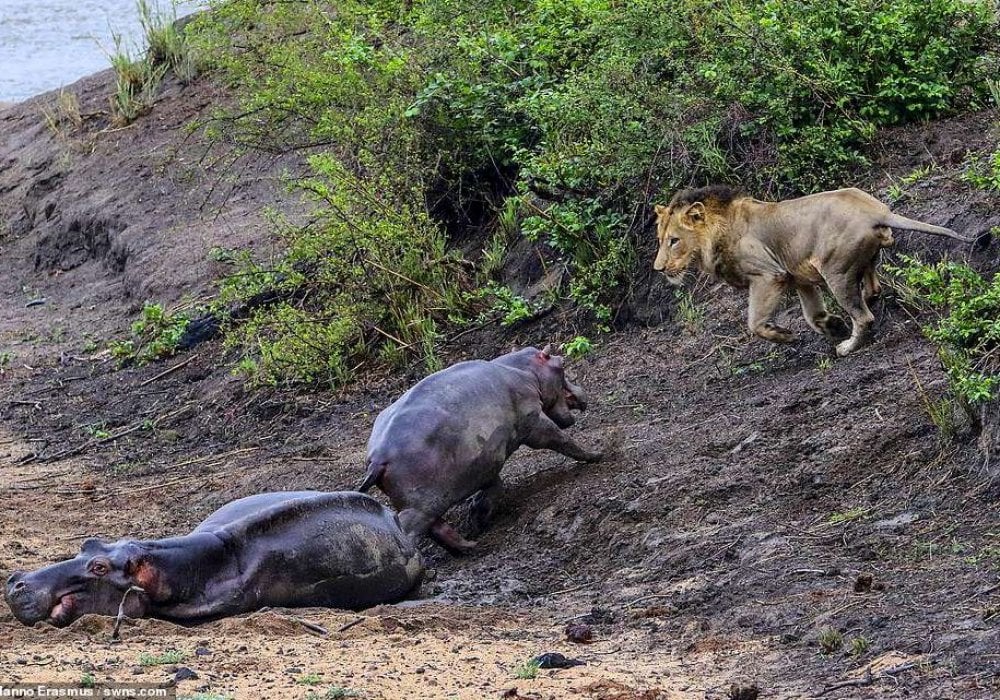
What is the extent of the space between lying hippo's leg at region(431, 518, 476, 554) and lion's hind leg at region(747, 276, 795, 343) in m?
2.00

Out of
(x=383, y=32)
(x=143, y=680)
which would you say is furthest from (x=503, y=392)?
(x=383, y=32)

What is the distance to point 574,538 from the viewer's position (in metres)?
7.30

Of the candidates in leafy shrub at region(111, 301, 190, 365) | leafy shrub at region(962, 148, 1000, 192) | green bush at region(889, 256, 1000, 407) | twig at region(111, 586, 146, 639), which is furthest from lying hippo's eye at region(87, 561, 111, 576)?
leafy shrub at region(111, 301, 190, 365)

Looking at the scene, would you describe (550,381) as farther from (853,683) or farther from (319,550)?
(853,683)

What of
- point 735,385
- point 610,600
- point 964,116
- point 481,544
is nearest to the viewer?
point 610,600

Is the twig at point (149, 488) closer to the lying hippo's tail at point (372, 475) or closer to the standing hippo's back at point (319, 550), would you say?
the lying hippo's tail at point (372, 475)

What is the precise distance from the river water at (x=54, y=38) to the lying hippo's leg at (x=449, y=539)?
1760 cm

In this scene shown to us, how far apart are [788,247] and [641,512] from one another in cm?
179

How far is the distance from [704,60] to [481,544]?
13.9ft

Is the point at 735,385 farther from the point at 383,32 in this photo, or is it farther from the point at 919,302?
the point at 383,32

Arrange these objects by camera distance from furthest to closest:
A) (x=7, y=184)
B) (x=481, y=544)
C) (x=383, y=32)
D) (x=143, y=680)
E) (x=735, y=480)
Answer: (x=7, y=184) → (x=383, y=32) → (x=481, y=544) → (x=735, y=480) → (x=143, y=680)

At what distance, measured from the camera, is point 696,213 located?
8398 mm

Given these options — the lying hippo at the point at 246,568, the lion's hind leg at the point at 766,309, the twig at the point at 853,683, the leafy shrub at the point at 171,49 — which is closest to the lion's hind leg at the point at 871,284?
the lion's hind leg at the point at 766,309

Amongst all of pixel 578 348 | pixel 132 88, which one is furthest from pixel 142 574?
pixel 132 88
